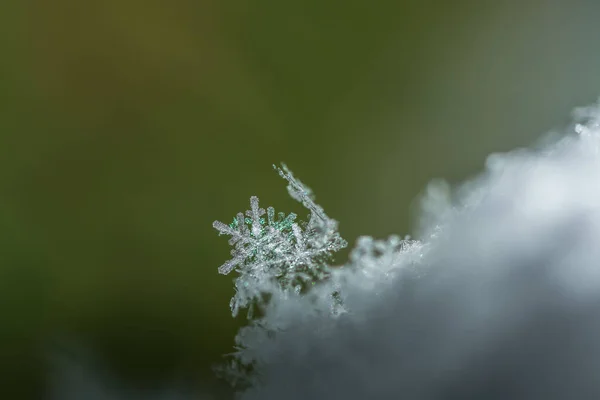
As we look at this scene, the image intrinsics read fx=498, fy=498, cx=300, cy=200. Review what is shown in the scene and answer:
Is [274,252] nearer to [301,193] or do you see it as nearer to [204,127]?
[301,193]

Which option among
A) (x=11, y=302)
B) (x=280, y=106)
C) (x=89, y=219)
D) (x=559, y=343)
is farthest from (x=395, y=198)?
(x=11, y=302)

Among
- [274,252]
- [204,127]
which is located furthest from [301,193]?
[204,127]

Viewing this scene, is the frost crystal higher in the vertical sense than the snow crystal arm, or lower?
lower

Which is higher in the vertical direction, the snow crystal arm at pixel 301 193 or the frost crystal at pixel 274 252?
the snow crystal arm at pixel 301 193

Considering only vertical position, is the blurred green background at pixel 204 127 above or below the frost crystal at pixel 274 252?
above
